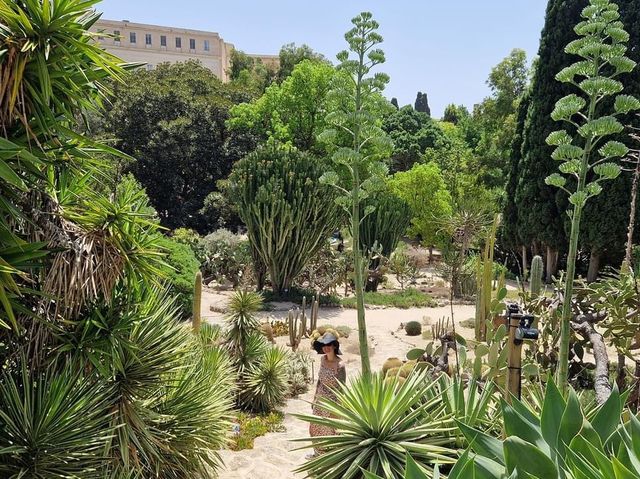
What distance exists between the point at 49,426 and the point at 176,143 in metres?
20.6

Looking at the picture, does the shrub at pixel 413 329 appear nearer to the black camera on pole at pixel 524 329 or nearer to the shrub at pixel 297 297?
the shrub at pixel 297 297

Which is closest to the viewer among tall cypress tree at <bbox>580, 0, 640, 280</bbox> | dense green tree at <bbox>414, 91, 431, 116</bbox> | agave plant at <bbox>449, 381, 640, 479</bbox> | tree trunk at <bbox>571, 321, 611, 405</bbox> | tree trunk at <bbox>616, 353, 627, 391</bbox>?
agave plant at <bbox>449, 381, 640, 479</bbox>

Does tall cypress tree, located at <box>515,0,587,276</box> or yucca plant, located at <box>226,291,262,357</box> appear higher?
tall cypress tree, located at <box>515,0,587,276</box>

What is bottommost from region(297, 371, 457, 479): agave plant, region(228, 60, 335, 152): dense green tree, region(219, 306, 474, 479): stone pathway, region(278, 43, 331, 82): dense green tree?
region(219, 306, 474, 479): stone pathway

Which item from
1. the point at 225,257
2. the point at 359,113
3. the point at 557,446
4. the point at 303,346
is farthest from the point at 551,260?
the point at 557,446

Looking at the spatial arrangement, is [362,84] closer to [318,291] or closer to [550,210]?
[318,291]

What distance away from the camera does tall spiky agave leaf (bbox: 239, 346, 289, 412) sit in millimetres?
6677

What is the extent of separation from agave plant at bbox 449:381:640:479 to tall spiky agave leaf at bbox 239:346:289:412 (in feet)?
15.2

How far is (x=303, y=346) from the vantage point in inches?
389

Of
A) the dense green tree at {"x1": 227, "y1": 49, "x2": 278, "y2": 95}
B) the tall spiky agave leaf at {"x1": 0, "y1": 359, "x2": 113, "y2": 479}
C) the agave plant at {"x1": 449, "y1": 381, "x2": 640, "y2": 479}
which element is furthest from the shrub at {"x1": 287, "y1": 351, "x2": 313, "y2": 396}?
the dense green tree at {"x1": 227, "y1": 49, "x2": 278, "y2": 95}

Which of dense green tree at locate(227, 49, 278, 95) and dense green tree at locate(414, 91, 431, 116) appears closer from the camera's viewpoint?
dense green tree at locate(227, 49, 278, 95)

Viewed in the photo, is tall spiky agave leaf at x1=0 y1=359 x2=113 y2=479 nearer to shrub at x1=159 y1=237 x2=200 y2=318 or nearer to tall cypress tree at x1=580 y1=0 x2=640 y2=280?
shrub at x1=159 y1=237 x2=200 y2=318

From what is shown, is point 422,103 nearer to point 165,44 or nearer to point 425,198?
point 165,44

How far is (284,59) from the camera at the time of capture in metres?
34.4
